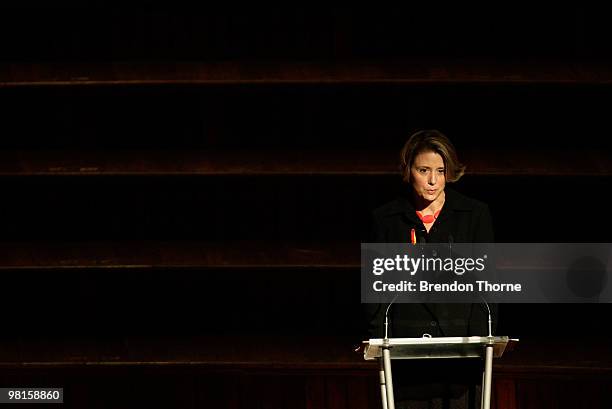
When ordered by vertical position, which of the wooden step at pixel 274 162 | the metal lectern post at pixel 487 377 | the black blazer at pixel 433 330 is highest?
the wooden step at pixel 274 162

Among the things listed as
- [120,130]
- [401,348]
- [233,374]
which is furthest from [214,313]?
[401,348]

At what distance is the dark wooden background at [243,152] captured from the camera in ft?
11.7

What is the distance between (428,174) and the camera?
241cm

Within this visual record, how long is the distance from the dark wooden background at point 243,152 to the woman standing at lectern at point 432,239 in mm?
1064

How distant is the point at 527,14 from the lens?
3.72 metres

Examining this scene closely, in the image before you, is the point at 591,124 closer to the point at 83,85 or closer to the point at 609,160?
the point at 609,160

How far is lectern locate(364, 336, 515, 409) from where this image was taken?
2.00m

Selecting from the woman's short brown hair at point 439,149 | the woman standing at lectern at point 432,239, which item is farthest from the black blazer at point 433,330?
the woman's short brown hair at point 439,149

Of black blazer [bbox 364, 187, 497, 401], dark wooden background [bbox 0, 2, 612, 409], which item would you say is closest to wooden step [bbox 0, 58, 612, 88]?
dark wooden background [bbox 0, 2, 612, 409]

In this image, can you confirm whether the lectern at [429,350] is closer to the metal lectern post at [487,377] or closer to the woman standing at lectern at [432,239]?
the metal lectern post at [487,377]

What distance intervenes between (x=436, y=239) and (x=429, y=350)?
0.47m

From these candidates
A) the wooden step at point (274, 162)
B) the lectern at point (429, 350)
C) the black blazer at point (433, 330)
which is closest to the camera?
the lectern at point (429, 350)

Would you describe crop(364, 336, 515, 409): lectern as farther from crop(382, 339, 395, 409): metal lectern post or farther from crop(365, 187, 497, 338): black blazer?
crop(365, 187, 497, 338): black blazer

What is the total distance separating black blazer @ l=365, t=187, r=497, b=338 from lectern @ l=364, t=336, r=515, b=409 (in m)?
0.24
